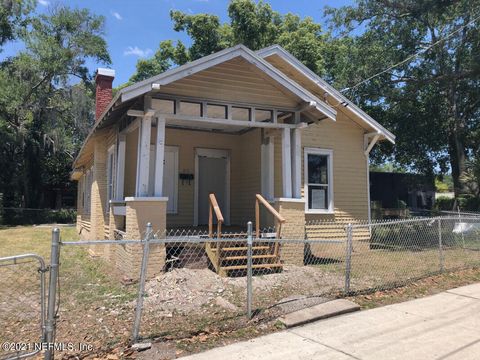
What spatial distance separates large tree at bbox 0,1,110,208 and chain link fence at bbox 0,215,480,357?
2335 cm

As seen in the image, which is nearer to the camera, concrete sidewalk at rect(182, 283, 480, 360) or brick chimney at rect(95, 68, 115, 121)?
concrete sidewalk at rect(182, 283, 480, 360)

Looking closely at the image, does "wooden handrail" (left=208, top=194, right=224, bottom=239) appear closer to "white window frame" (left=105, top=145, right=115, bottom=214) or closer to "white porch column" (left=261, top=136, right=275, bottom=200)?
"white porch column" (left=261, top=136, right=275, bottom=200)

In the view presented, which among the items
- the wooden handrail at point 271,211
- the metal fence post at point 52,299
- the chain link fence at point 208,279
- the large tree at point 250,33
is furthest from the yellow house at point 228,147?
the large tree at point 250,33

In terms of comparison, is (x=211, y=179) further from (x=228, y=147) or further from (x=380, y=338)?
(x=380, y=338)

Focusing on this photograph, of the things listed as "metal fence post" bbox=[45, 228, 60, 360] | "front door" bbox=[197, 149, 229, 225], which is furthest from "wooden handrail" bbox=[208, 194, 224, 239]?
"front door" bbox=[197, 149, 229, 225]

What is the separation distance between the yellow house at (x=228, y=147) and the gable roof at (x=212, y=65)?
0.07 ft

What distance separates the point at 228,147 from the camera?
13.1 m

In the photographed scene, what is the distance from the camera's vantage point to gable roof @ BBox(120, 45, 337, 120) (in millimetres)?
8133

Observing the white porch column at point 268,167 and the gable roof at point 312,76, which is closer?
the white porch column at point 268,167

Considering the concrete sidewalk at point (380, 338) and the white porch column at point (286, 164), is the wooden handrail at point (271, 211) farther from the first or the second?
the concrete sidewalk at point (380, 338)

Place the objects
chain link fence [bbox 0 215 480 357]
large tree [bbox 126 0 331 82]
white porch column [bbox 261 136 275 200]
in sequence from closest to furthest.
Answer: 1. chain link fence [bbox 0 215 480 357]
2. white porch column [bbox 261 136 275 200]
3. large tree [bbox 126 0 331 82]

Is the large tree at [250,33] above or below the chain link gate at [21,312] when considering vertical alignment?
above

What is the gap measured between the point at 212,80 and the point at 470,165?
14232 mm

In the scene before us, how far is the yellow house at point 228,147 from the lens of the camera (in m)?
8.72
